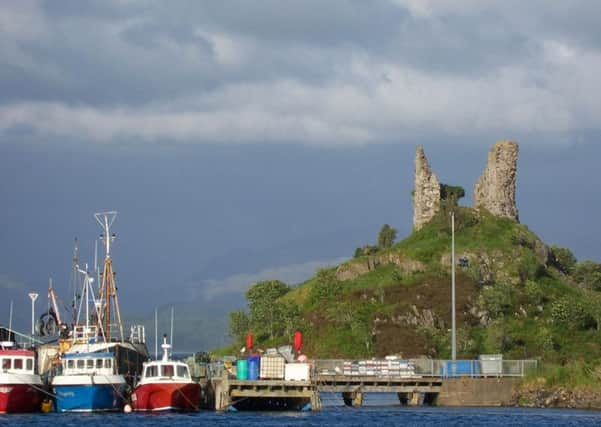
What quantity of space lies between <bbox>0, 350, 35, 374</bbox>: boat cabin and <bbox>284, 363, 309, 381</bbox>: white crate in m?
21.8

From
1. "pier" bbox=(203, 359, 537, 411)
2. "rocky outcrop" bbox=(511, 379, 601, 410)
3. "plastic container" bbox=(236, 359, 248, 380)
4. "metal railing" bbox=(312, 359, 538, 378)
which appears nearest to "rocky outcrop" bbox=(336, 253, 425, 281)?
"metal railing" bbox=(312, 359, 538, 378)

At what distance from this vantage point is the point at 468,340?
161125 mm

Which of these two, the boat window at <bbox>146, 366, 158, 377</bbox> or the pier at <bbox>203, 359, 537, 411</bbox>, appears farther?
the pier at <bbox>203, 359, 537, 411</bbox>

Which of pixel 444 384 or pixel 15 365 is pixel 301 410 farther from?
pixel 15 365

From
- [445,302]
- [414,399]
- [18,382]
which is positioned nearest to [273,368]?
[414,399]

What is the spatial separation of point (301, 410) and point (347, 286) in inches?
2573

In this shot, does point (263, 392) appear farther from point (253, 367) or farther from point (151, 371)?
point (151, 371)

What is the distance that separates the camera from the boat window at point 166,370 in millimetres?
111688

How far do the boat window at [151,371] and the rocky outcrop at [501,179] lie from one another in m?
93.5

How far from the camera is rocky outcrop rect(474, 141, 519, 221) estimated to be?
193 meters

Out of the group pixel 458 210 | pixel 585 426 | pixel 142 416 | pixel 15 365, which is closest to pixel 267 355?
pixel 142 416

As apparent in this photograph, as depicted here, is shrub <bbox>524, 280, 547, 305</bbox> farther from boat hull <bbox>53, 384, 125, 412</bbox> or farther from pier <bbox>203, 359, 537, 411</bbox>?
boat hull <bbox>53, 384, 125, 412</bbox>

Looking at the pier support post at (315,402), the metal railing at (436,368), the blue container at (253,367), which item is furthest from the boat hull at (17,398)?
the metal railing at (436,368)

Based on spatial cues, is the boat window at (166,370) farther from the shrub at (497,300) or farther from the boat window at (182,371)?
Answer: the shrub at (497,300)
